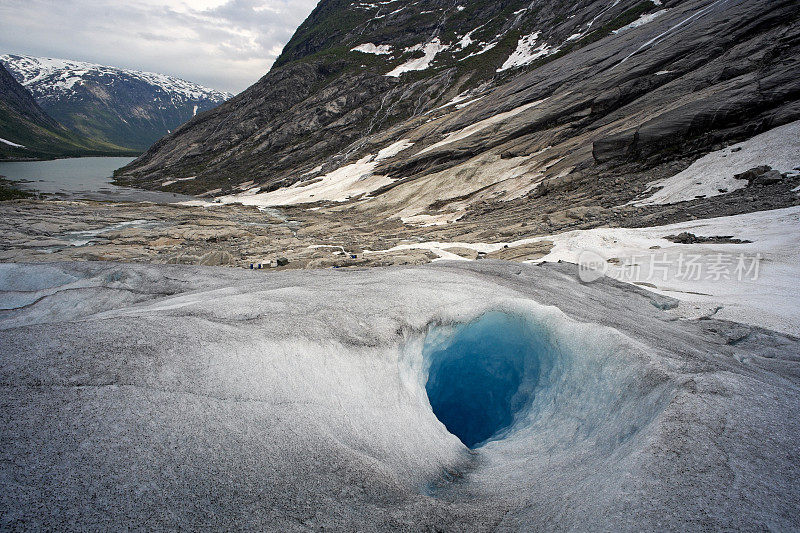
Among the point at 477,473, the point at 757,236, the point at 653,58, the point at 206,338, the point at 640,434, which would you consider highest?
the point at 653,58

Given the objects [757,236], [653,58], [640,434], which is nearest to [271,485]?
[640,434]

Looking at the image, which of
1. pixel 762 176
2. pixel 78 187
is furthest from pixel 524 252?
pixel 78 187

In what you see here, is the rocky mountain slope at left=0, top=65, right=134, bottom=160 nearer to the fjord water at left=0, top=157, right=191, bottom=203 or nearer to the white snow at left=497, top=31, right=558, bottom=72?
the fjord water at left=0, top=157, right=191, bottom=203

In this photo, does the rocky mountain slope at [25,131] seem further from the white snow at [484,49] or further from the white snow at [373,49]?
the white snow at [484,49]

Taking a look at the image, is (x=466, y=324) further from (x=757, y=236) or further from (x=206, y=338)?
(x=757, y=236)

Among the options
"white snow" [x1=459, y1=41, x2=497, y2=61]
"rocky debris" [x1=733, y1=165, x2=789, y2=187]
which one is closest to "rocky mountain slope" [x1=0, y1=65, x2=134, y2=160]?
"white snow" [x1=459, y1=41, x2=497, y2=61]

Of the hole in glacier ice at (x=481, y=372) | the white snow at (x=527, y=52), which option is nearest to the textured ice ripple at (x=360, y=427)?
the hole in glacier ice at (x=481, y=372)
